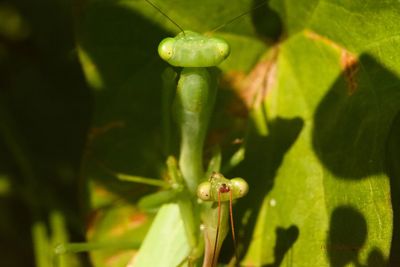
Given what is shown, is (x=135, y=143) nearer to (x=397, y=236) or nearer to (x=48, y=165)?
(x=48, y=165)

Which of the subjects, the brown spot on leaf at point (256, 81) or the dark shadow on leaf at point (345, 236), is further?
the brown spot on leaf at point (256, 81)

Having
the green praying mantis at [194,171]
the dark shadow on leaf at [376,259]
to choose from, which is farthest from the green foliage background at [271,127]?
the green praying mantis at [194,171]

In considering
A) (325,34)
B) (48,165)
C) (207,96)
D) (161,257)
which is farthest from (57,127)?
(325,34)

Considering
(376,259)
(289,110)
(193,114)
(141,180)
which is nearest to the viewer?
(376,259)

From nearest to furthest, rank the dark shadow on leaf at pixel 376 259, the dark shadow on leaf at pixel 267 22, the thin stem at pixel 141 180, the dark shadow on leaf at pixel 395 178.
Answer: the dark shadow on leaf at pixel 376 259 < the dark shadow on leaf at pixel 395 178 < the dark shadow on leaf at pixel 267 22 < the thin stem at pixel 141 180

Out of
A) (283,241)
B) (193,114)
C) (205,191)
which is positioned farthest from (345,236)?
(193,114)

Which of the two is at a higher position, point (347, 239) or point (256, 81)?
point (256, 81)

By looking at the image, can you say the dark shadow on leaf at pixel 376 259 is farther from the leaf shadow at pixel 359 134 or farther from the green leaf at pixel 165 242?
the green leaf at pixel 165 242

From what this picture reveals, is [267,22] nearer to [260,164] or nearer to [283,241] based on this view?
[260,164]
